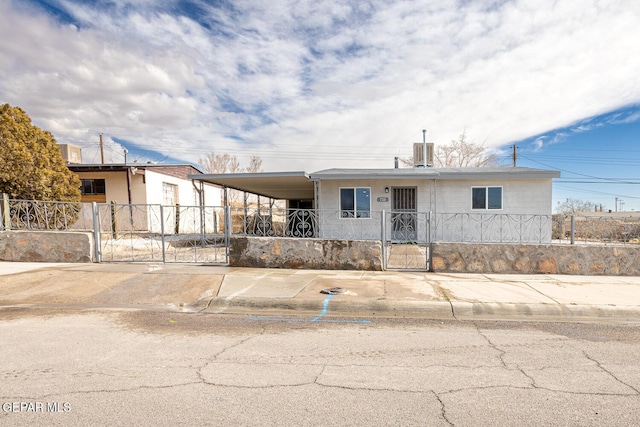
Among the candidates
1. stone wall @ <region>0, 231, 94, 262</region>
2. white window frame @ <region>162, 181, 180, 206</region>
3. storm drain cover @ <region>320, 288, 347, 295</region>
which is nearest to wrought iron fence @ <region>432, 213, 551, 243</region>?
storm drain cover @ <region>320, 288, 347, 295</region>

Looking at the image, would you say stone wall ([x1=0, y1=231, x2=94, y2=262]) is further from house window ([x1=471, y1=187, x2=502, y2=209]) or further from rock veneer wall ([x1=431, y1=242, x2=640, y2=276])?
house window ([x1=471, y1=187, x2=502, y2=209])

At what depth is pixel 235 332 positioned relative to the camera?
15.2 feet

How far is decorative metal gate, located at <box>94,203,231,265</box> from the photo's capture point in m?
9.23

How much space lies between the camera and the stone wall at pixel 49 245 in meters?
8.98

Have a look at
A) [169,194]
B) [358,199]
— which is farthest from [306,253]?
[169,194]

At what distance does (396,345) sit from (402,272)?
4.28 m

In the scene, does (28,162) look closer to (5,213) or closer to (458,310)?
(5,213)

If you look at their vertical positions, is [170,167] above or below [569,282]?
above

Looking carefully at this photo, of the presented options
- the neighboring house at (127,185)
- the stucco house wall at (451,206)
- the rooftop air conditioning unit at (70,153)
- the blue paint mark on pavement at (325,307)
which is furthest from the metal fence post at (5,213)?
the rooftop air conditioning unit at (70,153)

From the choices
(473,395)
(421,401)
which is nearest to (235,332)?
(421,401)

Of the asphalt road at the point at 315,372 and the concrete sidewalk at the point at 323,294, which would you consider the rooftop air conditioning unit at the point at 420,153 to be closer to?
the concrete sidewalk at the point at 323,294

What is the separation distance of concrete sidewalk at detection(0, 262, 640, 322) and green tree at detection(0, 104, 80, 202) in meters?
8.03

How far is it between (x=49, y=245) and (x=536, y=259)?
1233 cm

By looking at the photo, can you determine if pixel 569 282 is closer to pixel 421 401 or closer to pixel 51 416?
pixel 421 401
